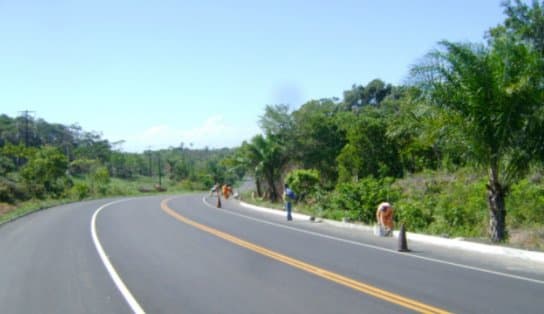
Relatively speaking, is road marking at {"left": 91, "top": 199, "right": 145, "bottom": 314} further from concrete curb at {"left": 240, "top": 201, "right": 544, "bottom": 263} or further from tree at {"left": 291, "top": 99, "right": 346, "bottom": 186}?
tree at {"left": 291, "top": 99, "right": 346, "bottom": 186}

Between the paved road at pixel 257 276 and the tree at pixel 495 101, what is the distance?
2944mm

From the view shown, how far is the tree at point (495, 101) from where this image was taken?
15172 millimetres

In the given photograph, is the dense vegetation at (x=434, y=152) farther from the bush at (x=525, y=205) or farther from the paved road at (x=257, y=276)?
the paved road at (x=257, y=276)

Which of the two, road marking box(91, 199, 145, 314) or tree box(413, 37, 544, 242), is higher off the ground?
tree box(413, 37, 544, 242)

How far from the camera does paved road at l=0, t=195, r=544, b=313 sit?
8.89 m

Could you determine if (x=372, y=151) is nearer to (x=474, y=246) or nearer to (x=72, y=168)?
(x=474, y=246)

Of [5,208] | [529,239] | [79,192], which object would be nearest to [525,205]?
[529,239]

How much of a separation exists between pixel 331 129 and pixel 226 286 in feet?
111

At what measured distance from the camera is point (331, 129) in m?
43.6

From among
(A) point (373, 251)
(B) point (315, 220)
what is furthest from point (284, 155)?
(A) point (373, 251)

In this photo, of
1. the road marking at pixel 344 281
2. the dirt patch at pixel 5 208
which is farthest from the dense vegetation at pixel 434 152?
the road marking at pixel 344 281

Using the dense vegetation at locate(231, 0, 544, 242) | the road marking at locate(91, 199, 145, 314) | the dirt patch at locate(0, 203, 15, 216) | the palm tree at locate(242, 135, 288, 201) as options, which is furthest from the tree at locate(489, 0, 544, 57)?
the dirt patch at locate(0, 203, 15, 216)

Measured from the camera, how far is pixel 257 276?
37.3ft

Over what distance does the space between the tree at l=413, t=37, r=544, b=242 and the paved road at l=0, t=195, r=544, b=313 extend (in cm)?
294
